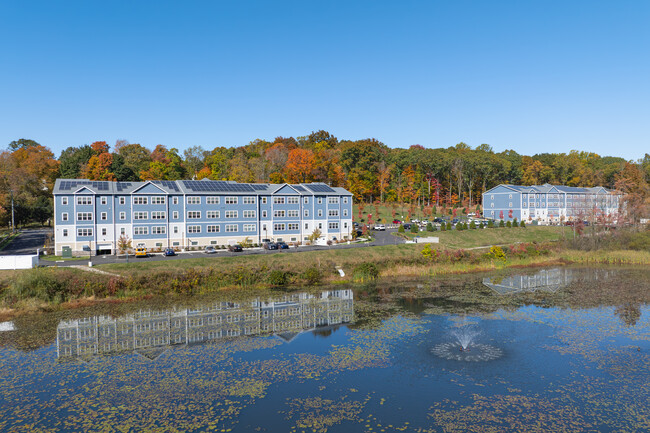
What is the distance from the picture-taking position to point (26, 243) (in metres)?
68.5

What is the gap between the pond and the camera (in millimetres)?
19781

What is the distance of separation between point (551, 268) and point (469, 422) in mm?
47359

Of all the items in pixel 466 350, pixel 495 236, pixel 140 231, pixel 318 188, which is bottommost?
pixel 466 350

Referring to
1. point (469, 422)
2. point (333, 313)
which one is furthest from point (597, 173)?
point (469, 422)

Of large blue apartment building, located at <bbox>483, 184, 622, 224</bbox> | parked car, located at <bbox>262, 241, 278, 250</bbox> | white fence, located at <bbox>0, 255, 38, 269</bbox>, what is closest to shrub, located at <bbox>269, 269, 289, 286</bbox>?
parked car, located at <bbox>262, 241, 278, 250</bbox>

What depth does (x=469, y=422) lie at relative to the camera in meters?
19.2

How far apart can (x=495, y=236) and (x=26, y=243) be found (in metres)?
75.8

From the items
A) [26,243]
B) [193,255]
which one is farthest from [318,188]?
[26,243]

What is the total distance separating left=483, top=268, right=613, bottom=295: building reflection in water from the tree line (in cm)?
3453

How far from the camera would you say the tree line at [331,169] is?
10106cm

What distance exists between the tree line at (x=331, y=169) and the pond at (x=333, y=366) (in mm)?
61759

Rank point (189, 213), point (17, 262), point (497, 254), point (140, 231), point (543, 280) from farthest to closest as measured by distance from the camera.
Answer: point (189, 213), point (140, 231), point (497, 254), point (543, 280), point (17, 262)

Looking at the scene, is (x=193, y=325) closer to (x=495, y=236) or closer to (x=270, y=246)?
(x=270, y=246)

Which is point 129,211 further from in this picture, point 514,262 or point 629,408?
point 629,408
